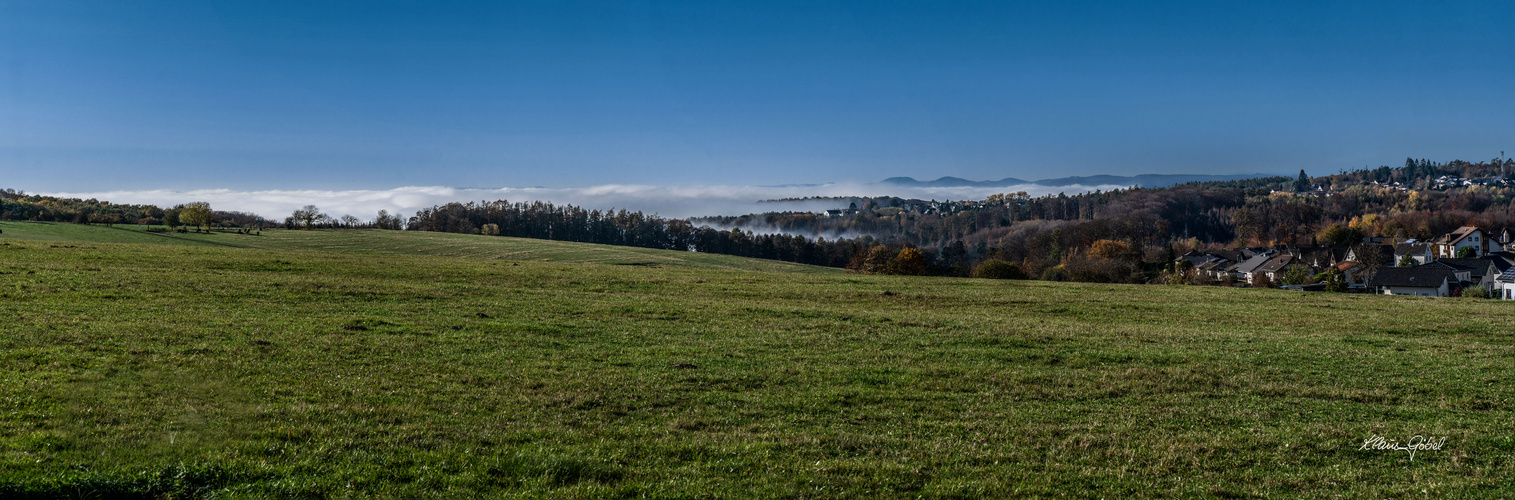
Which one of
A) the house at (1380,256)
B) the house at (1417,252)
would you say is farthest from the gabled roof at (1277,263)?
the house at (1417,252)

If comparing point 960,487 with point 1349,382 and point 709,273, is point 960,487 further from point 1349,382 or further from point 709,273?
point 709,273

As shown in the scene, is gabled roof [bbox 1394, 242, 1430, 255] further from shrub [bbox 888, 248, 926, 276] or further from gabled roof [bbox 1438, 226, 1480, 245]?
shrub [bbox 888, 248, 926, 276]

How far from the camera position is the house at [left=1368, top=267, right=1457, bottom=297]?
89.9 m

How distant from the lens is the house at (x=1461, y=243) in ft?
463

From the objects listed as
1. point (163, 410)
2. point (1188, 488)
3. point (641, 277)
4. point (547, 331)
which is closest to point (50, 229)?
point (641, 277)

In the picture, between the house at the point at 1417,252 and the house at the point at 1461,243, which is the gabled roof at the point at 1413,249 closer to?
the house at the point at 1417,252

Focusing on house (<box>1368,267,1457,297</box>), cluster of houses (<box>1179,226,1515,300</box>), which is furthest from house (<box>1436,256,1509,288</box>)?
house (<box>1368,267,1457,297</box>)

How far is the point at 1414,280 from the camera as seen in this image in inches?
3563

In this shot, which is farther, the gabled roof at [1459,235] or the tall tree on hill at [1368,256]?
the gabled roof at [1459,235]

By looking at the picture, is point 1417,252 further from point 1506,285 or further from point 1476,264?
point 1506,285

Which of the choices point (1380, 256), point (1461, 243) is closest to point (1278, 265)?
point (1380, 256)

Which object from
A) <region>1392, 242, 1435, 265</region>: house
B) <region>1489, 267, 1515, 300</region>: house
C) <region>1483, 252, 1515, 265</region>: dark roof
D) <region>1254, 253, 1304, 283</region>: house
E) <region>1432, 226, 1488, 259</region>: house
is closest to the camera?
<region>1489, 267, 1515, 300</region>: house

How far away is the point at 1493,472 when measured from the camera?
1034cm

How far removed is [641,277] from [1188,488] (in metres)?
41.8
